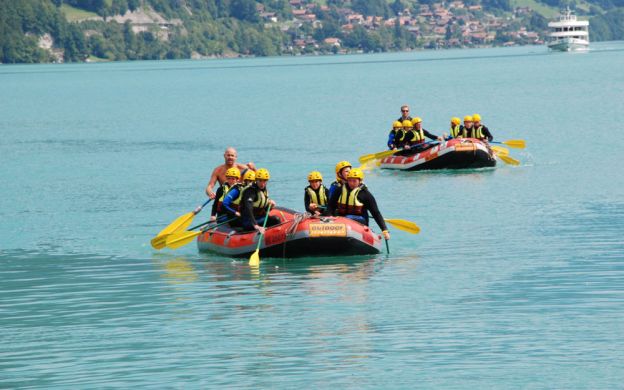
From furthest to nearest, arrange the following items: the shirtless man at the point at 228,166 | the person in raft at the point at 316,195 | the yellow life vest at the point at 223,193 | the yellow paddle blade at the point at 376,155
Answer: the yellow paddle blade at the point at 376,155
the shirtless man at the point at 228,166
the yellow life vest at the point at 223,193
the person in raft at the point at 316,195

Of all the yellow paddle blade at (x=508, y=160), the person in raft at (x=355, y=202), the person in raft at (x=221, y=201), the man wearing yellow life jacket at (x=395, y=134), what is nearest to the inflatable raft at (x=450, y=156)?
the man wearing yellow life jacket at (x=395, y=134)

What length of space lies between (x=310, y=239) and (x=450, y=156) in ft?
61.4

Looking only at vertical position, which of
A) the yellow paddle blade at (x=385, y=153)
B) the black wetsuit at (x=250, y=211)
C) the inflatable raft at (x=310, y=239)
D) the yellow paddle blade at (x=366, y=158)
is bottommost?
the yellow paddle blade at (x=366, y=158)

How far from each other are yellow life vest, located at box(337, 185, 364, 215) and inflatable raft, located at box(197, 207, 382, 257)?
1.39 feet

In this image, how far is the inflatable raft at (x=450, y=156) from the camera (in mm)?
43312

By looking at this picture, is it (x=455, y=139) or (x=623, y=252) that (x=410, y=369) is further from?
(x=455, y=139)

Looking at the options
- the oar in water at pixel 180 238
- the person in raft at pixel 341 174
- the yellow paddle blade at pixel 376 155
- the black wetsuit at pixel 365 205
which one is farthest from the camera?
the yellow paddle blade at pixel 376 155

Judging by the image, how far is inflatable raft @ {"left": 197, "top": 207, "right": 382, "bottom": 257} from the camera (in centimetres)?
2559

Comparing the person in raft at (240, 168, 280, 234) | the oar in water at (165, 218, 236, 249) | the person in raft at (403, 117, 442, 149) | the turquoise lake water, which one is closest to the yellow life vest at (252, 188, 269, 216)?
the person in raft at (240, 168, 280, 234)

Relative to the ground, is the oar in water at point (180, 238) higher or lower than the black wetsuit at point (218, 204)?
lower

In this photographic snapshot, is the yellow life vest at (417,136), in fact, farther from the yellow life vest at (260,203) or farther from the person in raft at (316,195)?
the yellow life vest at (260,203)

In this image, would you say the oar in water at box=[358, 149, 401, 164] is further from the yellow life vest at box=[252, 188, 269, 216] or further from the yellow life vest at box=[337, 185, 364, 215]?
the yellow life vest at box=[337, 185, 364, 215]

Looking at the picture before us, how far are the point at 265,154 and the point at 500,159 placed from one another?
1324cm

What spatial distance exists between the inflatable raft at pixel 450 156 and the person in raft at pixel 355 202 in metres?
17.3
